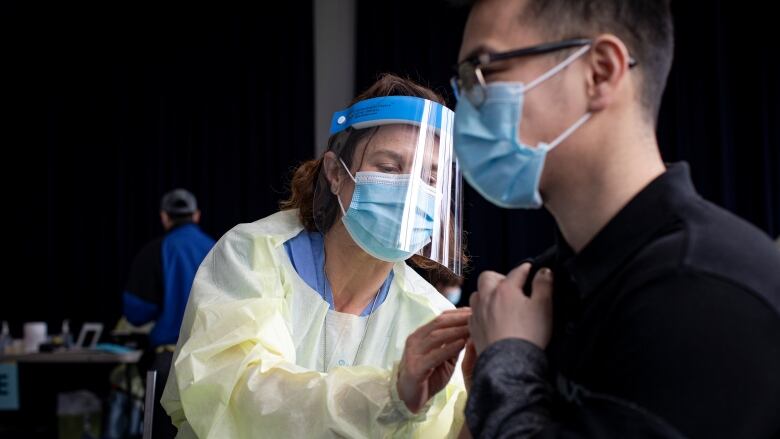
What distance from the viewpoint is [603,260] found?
0.99 meters

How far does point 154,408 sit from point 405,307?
55 centimetres

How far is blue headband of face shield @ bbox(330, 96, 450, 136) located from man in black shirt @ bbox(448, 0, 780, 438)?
0.61m

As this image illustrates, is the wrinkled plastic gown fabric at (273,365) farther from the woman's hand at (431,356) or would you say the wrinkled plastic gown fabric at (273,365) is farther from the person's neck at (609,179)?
the person's neck at (609,179)

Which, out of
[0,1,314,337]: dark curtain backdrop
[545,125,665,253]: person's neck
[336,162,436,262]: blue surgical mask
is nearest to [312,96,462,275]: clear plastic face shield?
[336,162,436,262]: blue surgical mask

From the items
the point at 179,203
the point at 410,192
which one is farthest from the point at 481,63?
the point at 179,203

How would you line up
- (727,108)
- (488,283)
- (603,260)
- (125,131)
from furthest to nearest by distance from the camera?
(125,131) → (727,108) → (488,283) → (603,260)

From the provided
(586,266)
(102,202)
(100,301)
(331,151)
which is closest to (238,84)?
(102,202)

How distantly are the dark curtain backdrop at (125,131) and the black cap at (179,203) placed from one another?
2080mm

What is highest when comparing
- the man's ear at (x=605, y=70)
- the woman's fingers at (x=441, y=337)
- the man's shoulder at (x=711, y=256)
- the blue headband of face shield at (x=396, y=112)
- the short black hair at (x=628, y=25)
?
the short black hair at (x=628, y=25)

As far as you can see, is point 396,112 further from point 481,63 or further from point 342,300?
point 481,63

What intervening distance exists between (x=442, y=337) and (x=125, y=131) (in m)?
5.86

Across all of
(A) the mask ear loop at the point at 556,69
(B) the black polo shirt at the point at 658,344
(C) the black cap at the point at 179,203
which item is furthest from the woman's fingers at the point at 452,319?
(C) the black cap at the point at 179,203

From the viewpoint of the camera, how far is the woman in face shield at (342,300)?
1.45 metres

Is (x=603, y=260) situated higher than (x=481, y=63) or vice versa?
(x=481, y=63)
